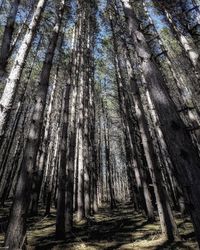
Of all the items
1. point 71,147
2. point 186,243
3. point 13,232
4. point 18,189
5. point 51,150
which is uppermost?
point 51,150

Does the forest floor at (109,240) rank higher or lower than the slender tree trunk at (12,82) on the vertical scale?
lower

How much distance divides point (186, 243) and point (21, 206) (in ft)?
11.0

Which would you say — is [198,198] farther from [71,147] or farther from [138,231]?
[71,147]

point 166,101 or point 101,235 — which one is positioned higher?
point 166,101

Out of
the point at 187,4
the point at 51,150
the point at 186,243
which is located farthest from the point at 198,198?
the point at 51,150

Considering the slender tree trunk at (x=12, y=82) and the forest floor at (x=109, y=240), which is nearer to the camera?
the slender tree trunk at (x=12, y=82)

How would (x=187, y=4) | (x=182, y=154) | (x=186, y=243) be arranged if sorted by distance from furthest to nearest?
(x=187, y=4)
(x=186, y=243)
(x=182, y=154)

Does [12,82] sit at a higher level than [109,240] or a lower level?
higher

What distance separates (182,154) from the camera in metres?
3.09

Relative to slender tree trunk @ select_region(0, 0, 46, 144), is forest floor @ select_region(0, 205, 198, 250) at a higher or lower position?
lower

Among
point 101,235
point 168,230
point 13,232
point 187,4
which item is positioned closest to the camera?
point 13,232

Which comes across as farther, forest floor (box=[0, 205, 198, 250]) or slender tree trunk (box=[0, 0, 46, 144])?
forest floor (box=[0, 205, 198, 250])

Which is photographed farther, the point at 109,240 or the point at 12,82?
the point at 109,240

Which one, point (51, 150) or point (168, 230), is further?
point (51, 150)
